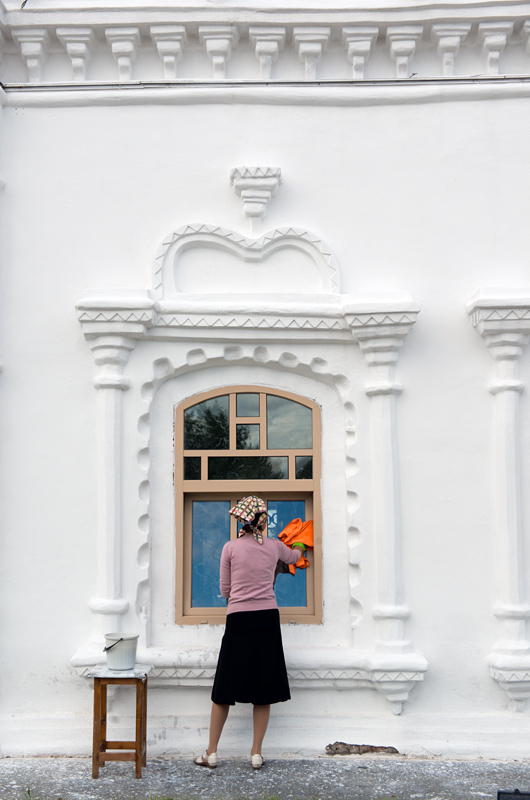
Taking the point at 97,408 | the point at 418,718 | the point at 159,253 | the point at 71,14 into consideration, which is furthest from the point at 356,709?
the point at 71,14

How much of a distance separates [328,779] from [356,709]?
592 mm

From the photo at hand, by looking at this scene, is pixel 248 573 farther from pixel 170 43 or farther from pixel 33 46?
pixel 33 46

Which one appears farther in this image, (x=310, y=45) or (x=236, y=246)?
(x=310, y=45)

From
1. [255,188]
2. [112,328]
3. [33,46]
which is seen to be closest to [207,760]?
[112,328]

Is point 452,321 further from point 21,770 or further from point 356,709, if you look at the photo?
point 21,770

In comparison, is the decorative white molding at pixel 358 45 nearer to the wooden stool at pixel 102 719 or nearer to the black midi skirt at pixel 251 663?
the black midi skirt at pixel 251 663

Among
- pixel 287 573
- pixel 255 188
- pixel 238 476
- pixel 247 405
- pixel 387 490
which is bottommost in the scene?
pixel 287 573

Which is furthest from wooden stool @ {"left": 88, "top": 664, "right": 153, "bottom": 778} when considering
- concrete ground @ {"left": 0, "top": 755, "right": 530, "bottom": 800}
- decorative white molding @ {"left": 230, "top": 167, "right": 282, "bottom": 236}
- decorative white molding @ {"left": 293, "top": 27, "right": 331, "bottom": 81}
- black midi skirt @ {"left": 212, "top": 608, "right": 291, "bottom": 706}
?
decorative white molding @ {"left": 293, "top": 27, "right": 331, "bottom": 81}

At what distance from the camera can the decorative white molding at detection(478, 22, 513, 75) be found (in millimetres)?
5254

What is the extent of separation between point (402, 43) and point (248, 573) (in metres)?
3.63

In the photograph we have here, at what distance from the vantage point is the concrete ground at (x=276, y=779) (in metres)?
4.17

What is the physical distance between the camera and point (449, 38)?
5.27 m

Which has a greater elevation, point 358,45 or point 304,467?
point 358,45

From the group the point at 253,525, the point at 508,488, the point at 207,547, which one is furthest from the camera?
the point at 207,547
